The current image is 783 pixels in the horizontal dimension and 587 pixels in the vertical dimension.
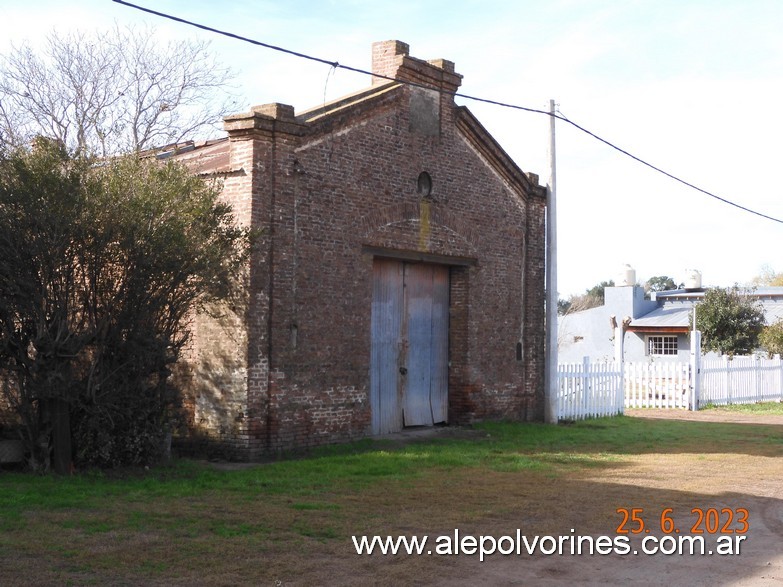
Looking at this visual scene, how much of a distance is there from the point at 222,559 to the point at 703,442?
1148 cm

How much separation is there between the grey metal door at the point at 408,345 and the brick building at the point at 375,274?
0.03m

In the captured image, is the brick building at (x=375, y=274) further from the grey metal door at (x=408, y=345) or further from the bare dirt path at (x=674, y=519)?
the bare dirt path at (x=674, y=519)

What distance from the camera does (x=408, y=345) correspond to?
54.0 feet

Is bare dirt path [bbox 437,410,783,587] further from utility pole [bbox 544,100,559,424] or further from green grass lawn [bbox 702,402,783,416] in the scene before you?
green grass lawn [bbox 702,402,783,416]

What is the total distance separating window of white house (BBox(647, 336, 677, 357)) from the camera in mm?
43156

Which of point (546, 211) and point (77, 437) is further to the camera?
point (546, 211)

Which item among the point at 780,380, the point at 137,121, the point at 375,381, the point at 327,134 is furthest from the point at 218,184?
the point at 780,380

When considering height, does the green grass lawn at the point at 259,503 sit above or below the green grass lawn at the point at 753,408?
below

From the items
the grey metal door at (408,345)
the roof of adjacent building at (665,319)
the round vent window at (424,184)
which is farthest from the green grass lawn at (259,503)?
the roof of adjacent building at (665,319)

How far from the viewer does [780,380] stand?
2795 centimetres

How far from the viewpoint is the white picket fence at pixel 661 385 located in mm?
20578

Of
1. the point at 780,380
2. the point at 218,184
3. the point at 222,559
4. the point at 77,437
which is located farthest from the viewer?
the point at 780,380

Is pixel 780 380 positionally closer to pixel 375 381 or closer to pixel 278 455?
pixel 375 381

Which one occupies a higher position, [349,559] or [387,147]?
[387,147]
